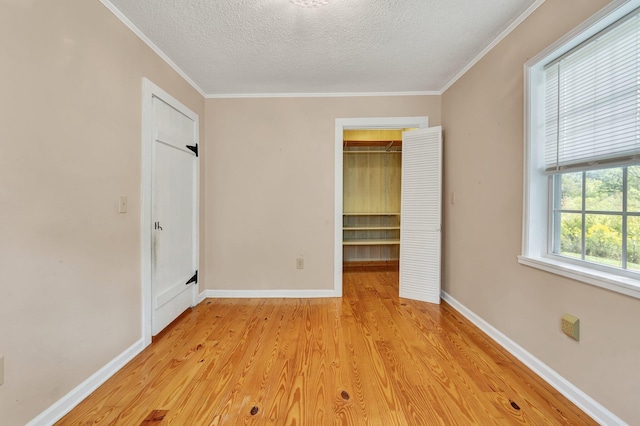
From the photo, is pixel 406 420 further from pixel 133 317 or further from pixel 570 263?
pixel 133 317

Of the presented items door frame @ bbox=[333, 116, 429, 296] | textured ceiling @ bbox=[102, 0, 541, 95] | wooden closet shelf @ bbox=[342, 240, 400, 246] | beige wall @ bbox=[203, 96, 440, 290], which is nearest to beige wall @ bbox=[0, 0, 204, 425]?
textured ceiling @ bbox=[102, 0, 541, 95]

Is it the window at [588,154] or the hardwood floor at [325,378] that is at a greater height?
the window at [588,154]

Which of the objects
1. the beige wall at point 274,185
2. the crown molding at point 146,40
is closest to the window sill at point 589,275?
the beige wall at point 274,185

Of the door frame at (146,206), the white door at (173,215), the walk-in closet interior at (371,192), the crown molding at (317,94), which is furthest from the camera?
the walk-in closet interior at (371,192)

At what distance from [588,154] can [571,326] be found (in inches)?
37.7

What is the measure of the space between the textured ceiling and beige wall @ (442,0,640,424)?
0.89 ft

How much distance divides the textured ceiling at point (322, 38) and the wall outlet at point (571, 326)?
6.34 ft

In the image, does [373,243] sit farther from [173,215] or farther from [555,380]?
[173,215]

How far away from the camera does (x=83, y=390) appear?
4.69ft

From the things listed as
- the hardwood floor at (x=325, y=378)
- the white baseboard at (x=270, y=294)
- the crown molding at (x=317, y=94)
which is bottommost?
the hardwood floor at (x=325, y=378)

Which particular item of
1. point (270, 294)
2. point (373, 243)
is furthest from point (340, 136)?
point (270, 294)

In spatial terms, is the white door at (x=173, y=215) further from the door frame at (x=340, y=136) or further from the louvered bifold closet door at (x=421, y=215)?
the louvered bifold closet door at (x=421, y=215)

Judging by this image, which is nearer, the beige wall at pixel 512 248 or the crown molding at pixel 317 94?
the beige wall at pixel 512 248

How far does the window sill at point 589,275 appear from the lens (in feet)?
3.73
